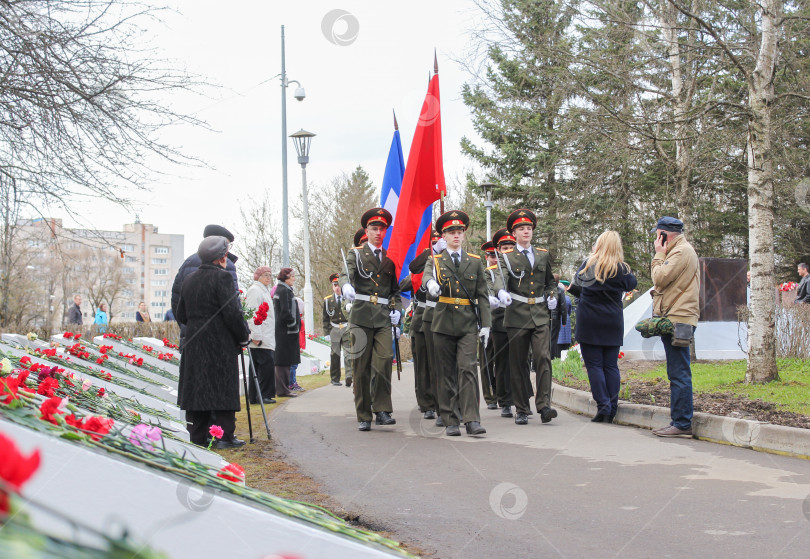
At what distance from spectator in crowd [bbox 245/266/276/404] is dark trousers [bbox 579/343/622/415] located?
421cm

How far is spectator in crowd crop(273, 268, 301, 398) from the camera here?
536 inches

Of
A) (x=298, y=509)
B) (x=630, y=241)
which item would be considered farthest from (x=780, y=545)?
(x=630, y=241)

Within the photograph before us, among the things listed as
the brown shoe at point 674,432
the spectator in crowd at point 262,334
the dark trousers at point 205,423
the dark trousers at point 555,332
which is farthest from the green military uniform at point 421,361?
the dark trousers at point 555,332

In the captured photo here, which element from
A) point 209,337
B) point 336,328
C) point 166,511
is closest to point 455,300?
point 209,337

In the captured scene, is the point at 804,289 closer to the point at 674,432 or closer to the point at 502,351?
the point at 502,351

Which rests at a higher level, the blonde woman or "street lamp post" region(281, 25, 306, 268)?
"street lamp post" region(281, 25, 306, 268)

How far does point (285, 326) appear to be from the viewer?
45.4 ft

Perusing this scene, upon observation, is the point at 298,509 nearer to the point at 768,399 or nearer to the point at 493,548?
the point at 493,548

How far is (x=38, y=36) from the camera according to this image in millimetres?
7062

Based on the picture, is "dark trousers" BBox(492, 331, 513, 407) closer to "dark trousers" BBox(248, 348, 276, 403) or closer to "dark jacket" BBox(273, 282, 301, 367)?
"dark trousers" BBox(248, 348, 276, 403)

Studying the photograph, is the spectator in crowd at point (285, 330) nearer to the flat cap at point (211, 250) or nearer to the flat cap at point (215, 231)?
the flat cap at point (215, 231)

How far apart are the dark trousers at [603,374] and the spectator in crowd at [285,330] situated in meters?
5.31

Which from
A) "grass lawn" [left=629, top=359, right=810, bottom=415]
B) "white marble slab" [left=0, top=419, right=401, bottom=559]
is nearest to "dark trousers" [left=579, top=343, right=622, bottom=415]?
"grass lawn" [left=629, top=359, right=810, bottom=415]

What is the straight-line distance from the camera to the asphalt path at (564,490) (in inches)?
186
